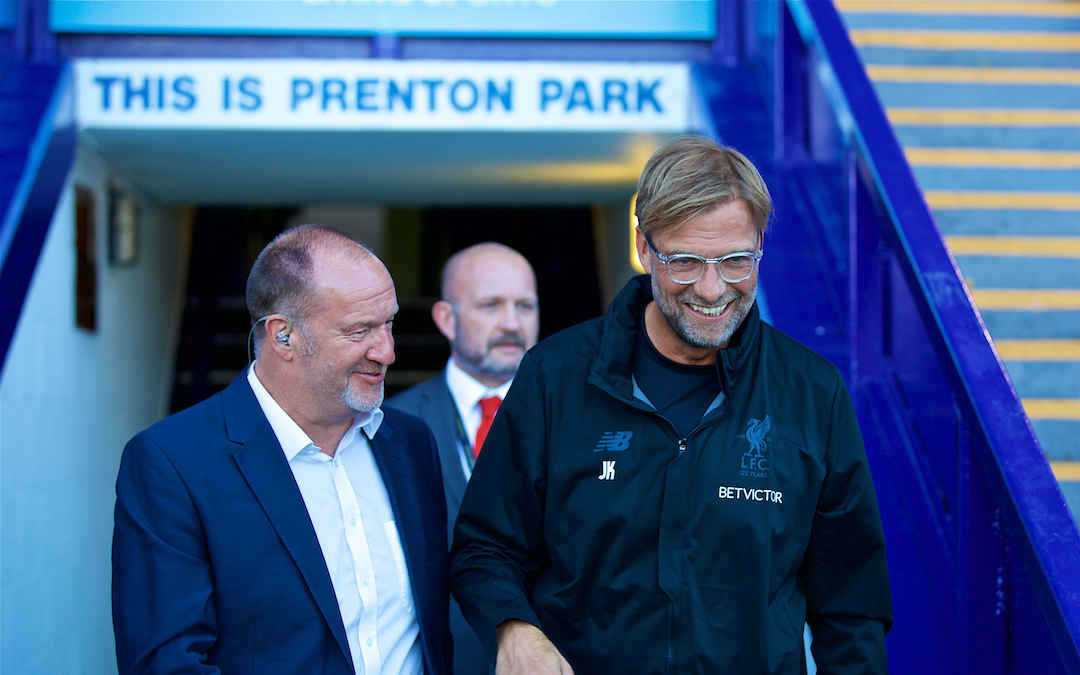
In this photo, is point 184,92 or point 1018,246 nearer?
point 1018,246

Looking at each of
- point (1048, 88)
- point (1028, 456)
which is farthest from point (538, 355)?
point (1048, 88)

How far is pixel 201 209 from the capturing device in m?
7.35

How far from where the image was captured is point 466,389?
302cm

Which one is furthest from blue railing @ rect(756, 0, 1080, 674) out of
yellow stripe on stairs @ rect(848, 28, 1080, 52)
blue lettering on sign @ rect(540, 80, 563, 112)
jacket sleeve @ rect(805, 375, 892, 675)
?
yellow stripe on stairs @ rect(848, 28, 1080, 52)

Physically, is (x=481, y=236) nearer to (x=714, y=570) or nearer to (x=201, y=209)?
(x=201, y=209)

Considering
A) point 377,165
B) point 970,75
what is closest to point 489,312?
point 377,165

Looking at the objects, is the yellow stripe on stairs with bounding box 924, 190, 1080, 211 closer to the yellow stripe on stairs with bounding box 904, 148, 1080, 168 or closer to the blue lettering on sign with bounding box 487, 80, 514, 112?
the yellow stripe on stairs with bounding box 904, 148, 1080, 168

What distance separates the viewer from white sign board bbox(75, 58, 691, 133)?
4.15m

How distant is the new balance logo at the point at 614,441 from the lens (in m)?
1.71

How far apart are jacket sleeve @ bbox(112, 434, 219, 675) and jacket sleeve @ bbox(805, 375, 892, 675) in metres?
1.07

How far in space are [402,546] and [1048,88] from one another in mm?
3901

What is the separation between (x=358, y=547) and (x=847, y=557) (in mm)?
900

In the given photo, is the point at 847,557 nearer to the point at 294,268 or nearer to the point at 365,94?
the point at 294,268

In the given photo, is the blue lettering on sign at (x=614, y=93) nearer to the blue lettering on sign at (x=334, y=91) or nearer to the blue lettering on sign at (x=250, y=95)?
the blue lettering on sign at (x=334, y=91)
